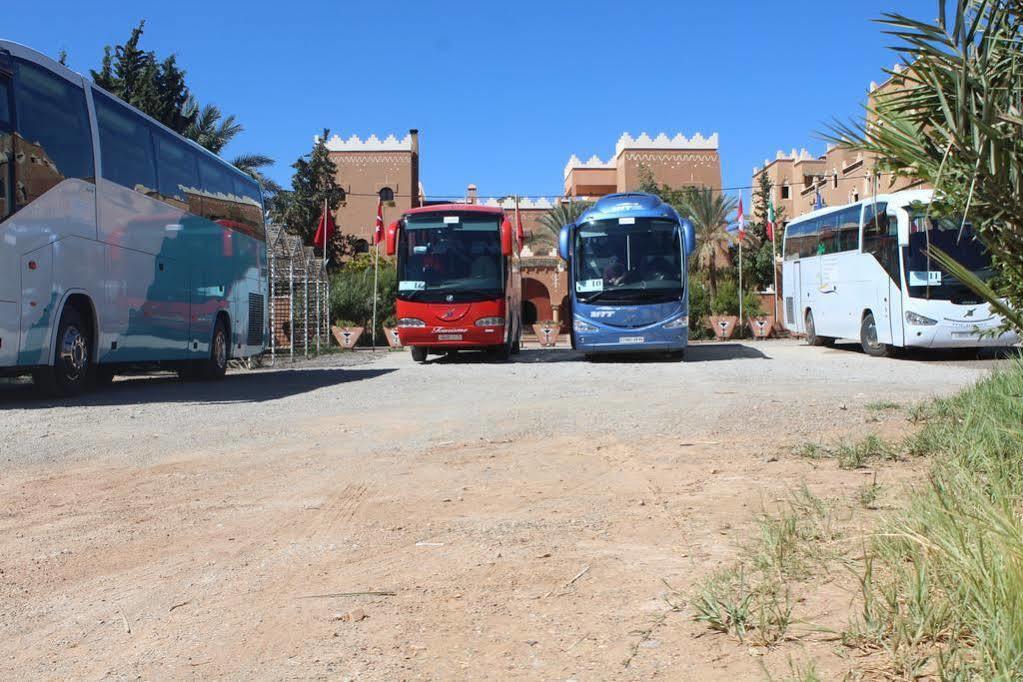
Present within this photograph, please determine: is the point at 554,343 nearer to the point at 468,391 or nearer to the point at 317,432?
the point at 468,391

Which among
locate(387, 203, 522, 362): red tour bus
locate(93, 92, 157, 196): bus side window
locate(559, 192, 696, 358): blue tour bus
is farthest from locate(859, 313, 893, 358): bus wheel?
locate(93, 92, 157, 196): bus side window

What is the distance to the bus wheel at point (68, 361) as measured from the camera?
12156 mm

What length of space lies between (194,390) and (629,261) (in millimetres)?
10211

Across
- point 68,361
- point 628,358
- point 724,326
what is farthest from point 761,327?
point 68,361

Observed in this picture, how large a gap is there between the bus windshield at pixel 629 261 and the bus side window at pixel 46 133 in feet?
37.3

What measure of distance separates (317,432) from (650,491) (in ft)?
13.6

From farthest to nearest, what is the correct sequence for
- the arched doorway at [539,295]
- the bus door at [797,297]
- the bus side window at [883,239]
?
the arched doorway at [539,295] → the bus door at [797,297] → the bus side window at [883,239]

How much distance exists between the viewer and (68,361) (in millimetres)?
12375

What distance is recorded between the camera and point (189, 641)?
344cm

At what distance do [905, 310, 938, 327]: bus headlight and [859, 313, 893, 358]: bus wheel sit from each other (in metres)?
2.25

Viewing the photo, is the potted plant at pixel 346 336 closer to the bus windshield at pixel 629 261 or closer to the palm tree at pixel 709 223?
the bus windshield at pixel 629 261

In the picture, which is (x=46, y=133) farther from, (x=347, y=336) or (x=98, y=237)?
(x=347, y=336)

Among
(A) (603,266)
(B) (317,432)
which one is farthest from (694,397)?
(A) (603,266)

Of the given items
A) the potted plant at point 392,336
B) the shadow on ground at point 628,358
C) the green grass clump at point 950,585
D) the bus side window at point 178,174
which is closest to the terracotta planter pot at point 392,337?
the potted plant at point 392,336
